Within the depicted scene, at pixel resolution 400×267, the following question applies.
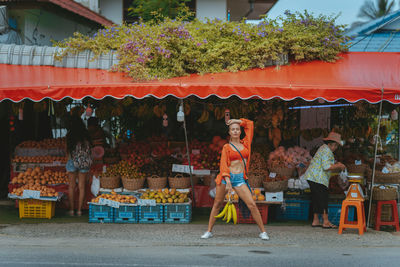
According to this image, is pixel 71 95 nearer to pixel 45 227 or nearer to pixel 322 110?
pixel 45 227

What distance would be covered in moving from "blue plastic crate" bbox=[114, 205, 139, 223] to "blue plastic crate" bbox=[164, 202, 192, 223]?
62 cm

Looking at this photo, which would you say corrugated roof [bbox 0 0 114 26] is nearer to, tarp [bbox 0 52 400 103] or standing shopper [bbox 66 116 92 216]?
tarp [bbox 0 52 400 103]

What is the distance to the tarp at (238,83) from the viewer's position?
26.9 ft

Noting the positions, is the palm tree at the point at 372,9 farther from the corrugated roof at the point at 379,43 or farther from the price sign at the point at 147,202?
the price sign at the point at 147,202

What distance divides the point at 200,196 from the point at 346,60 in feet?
14.8

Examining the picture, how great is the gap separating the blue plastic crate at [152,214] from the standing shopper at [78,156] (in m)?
1.63

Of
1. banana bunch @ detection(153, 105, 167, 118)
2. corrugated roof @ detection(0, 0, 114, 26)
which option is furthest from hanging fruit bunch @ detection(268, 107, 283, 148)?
corrugated roof @ detection(0, 0, 114, 26)

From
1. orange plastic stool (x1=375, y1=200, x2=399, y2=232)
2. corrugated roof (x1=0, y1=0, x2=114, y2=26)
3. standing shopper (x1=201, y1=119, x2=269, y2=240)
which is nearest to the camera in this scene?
standing shopper (x1=201, y1=119, x2=269, y2=240)

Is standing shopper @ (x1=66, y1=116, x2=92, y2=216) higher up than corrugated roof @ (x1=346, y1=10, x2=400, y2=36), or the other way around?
corrugated roof @ (x1=346, y1=10, x2=400, y2=36)

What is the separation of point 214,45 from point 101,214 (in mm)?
4263

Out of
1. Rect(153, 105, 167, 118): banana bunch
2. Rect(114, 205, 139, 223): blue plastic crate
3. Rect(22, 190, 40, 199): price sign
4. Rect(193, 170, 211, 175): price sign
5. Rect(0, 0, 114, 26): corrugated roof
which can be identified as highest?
Rect(0, 0, 114, 26): corrugated roof

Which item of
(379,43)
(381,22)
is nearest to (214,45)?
(379,43)

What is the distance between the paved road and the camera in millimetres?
6520

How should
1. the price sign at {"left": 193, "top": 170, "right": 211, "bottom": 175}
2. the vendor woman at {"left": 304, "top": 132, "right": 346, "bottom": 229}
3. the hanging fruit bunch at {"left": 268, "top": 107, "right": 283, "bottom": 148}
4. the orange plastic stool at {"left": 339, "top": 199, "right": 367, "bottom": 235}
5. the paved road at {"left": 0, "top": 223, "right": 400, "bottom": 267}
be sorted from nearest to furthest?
the paved road at {"left": 0, "top": 223, "right": 400, "bottom": 267} → the orange plastic stool at {"left": 339, "top": 199, "right": 367, "bottom": 235} → the vendor woman at {"left": 304, "top": 132, "right": 346, "bottom": 229} → the price sign at {"left": 193, "top": 170, "right": 211, "bottom": 175} → the hanging fruit bunch at {"left": 268, "top": 107, "right": 283, "bottom": 148}
